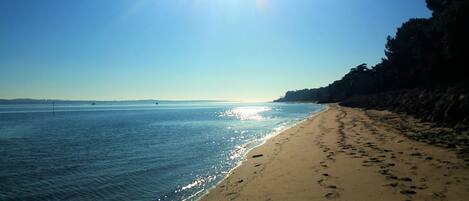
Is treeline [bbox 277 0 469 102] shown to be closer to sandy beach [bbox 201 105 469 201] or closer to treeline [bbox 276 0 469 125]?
treeline [bbox 276 0 469 125]

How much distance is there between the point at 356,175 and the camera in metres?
12.6

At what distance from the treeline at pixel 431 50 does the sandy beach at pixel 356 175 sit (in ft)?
90.3

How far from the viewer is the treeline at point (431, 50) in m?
40.4

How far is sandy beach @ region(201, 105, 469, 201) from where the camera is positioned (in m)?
10.1

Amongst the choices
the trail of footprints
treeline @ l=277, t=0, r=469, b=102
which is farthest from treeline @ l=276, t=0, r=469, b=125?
the trail of footprints

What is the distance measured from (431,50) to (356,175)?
52639 millimetres

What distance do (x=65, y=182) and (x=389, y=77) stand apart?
84.7 m

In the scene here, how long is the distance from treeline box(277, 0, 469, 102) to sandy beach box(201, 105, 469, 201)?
27519mm

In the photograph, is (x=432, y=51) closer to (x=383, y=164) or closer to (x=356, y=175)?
(x=383, y=164)

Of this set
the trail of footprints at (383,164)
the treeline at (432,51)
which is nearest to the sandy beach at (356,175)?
A: the trail of footprints at (383,164)

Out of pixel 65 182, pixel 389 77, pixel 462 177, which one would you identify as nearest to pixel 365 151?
pixel 462 177

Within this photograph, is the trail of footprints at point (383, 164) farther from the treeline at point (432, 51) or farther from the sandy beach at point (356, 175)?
the treeline at point (432, 51)

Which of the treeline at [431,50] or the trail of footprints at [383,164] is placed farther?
the treeline at [431,50]

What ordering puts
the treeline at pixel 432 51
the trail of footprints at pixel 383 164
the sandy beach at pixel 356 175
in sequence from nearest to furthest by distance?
the sandy beach at pixel 356 175 → the trail of footprints at pixel 383 164 → the treeline at pixel 432 51
